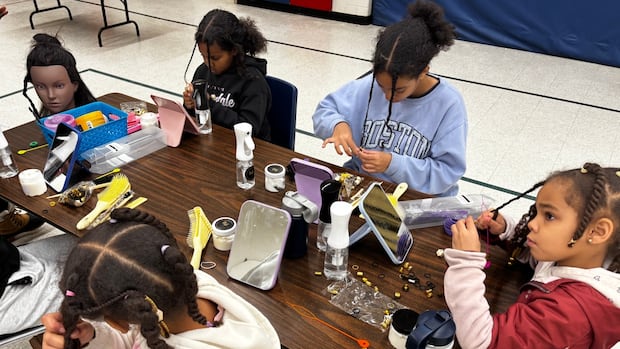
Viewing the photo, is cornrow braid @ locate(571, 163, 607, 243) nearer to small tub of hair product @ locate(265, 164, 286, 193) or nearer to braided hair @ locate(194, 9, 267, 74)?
small tub of hair product @ locate(265, 164, 286, 193)

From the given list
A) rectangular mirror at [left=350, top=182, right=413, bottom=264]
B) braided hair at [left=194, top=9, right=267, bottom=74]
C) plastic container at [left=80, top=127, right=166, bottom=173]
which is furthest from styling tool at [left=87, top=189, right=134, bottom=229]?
braided hair at [left=194, top=9, right=267, bottom=74]

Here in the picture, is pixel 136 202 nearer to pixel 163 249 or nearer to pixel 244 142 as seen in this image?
pixel 244 142

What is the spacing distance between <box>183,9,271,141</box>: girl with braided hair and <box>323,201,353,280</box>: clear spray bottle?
97 cm

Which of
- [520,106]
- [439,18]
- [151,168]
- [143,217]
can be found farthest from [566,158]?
[143,217]

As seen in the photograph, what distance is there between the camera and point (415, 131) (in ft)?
5.54

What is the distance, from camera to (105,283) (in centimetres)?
88

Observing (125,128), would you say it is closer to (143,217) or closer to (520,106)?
(143,217)

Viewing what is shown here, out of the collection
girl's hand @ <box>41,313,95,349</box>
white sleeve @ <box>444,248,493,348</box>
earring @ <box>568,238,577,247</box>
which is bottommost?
girl's hand @ <box>41,313,95,349</box>

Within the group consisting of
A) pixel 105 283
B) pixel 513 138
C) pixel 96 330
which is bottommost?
pixel 513 138

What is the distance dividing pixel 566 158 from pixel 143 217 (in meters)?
2.81

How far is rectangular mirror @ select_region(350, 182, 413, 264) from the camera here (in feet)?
3.92

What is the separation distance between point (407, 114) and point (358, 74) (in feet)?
8.45

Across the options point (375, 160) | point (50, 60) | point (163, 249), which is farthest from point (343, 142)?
point (50, 60)

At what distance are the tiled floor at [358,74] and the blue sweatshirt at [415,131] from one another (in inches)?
43.1
